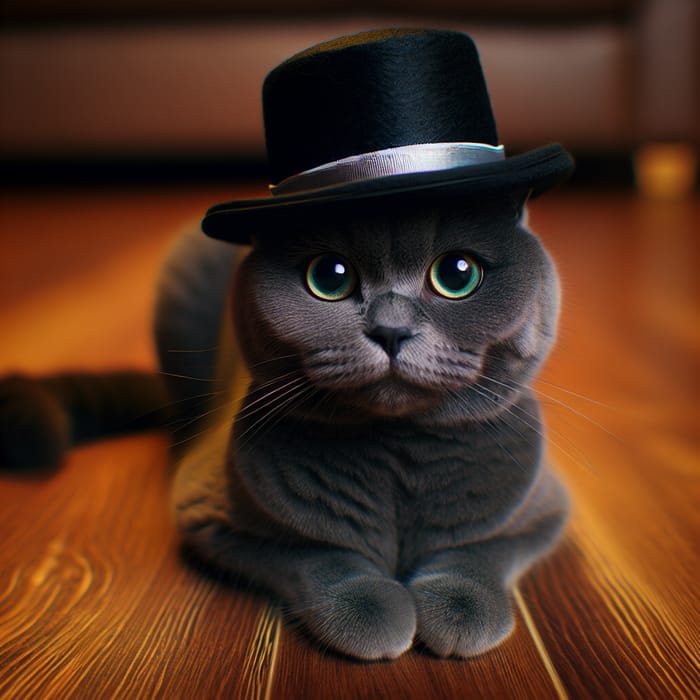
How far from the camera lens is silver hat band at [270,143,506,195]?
29.2 inches

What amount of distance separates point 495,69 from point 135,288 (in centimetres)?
173

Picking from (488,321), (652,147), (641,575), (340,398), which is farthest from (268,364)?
(652,147)

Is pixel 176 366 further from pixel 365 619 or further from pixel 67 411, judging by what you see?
pixel 365 619

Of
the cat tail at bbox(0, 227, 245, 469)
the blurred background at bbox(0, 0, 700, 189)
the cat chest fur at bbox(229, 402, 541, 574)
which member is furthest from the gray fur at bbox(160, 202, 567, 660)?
the blurred background at bbox(0, 0, 700, 189)

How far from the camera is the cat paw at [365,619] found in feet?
2.50

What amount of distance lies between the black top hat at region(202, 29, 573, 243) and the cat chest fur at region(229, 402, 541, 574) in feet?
0.73

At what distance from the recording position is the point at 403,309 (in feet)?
2.39

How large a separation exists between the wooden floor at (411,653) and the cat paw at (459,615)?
0.05ft

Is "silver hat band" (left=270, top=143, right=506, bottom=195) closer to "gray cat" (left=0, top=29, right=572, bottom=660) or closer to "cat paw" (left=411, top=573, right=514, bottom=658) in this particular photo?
"gray cat" (left=0, top=29, right=572, bottom=660)

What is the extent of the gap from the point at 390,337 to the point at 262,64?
9.25 ft

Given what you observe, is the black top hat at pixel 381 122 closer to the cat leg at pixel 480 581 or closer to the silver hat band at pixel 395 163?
the silver hat band at pixel 395 163

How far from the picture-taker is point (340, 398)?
77 cm

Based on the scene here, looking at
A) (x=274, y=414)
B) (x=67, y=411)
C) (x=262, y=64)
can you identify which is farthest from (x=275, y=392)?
(x=262, y=64)

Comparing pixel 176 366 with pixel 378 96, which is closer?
pixel 378 96
